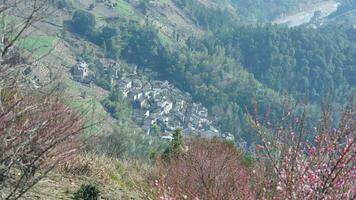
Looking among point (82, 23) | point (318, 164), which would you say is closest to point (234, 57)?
point (82, 23)

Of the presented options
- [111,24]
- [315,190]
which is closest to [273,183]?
[315,190]

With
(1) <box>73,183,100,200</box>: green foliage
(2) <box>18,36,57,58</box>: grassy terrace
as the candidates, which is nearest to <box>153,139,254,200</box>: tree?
(1) <box>73,183,100,200</box>: green foliage

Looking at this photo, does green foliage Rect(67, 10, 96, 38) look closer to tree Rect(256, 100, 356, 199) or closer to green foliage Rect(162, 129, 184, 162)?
green foliage Rect(162, 129, 184, 162)

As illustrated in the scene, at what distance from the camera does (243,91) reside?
8600cm

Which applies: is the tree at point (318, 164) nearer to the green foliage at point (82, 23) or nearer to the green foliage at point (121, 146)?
the green foliage at point (121, 146)

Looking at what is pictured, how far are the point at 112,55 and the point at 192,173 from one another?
8393 centimetres

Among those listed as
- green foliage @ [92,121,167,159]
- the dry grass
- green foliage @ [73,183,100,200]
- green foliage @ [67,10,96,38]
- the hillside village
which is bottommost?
the hillside village

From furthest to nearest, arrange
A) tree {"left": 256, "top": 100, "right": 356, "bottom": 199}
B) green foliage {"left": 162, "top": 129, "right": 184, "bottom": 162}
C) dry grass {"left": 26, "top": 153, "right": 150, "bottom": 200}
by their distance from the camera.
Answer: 1. green foliage {"left": 162, "top": 129, "right": 184, "bottom": 162}
2. dry grass {"left": 26, "top": 153, "right": 150, "bottom": 200}
3. tree {"left": 256, "top": 100, "right": 356, "bottom": 199}

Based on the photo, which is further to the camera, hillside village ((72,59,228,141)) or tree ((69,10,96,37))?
tree ((69,10,96,37))

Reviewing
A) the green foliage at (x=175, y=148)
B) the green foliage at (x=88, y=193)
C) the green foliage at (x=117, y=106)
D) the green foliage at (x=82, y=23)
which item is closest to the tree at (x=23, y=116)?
the green foliage at (x=88, y=193)

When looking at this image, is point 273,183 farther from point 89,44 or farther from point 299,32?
point 299,32

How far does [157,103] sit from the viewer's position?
252 ft

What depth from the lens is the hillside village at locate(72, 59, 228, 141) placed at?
6975 cm

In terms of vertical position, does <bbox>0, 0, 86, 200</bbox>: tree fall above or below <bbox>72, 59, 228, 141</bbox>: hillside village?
above
